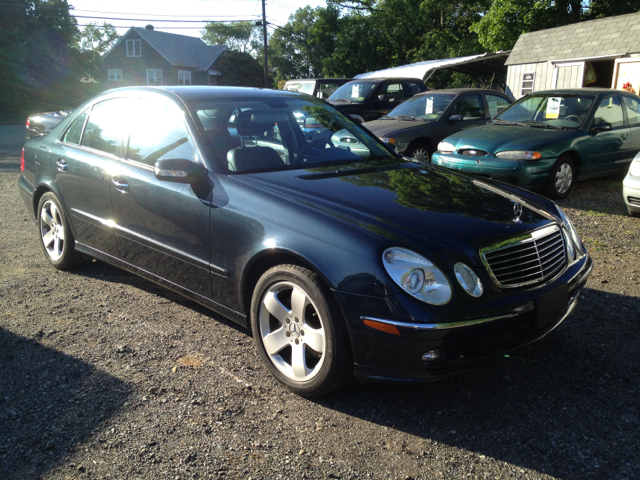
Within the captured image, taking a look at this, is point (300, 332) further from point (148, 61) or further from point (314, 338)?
point (148, 61)

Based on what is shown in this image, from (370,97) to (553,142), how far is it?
6552mm

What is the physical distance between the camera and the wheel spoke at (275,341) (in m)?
3.03

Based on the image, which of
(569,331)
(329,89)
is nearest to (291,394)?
(569,331)

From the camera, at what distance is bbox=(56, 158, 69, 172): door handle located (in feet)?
15.0

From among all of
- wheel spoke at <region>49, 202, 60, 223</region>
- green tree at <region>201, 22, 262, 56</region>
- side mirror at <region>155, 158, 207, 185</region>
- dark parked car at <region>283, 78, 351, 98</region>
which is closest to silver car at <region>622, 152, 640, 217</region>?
side mirror at <region>155, 158, 207, 185</region>

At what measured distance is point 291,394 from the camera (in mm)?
3025

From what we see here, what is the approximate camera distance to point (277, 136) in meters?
3.96

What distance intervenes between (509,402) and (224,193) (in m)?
1.98

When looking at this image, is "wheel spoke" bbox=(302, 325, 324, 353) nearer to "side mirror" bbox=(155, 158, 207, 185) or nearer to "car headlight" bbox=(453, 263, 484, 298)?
"car headlight" bbox=(453, 263, 484, 298)

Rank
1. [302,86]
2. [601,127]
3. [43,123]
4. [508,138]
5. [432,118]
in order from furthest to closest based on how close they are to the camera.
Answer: [302,86] < [43,123] < [432,118] < [601,127] < [508,138]

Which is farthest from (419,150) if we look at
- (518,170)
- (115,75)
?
(115,75)

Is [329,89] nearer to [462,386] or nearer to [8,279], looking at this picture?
[8,279]

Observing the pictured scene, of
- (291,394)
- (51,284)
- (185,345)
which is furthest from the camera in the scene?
(51,284)

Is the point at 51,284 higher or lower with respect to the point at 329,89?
Answer: lower
